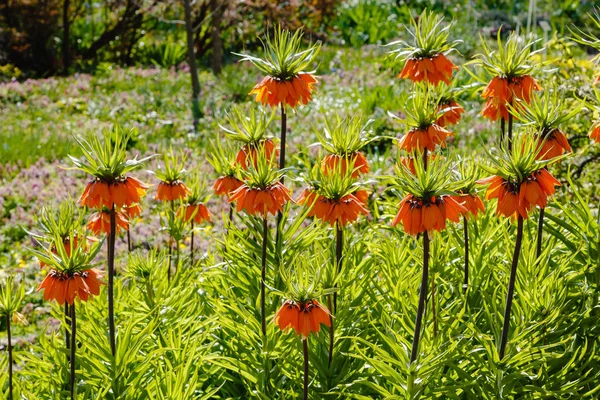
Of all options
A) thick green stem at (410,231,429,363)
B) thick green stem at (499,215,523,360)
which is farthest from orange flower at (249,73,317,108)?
thick green stem at (499,215,523,360)

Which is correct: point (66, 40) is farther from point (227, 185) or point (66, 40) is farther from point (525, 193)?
point (525, 193)

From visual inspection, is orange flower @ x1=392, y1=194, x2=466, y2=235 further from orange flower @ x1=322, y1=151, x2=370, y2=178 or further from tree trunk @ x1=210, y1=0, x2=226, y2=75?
tree trunk @ x1=210, y1=0, x2=226, y2=75

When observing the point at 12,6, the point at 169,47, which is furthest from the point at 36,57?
the point at 169,47

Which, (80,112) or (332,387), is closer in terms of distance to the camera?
(332,387)

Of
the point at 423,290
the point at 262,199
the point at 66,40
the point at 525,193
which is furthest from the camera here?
the point at 66,40

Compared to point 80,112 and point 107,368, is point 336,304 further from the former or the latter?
point 80,112

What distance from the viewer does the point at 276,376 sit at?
266 centimetres

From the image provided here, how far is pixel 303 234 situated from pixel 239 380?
0.56 m

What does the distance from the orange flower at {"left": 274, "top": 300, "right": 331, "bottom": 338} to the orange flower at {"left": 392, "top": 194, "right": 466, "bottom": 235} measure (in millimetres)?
313

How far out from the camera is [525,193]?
2025 millimetres

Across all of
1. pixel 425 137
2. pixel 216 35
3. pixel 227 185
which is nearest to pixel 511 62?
pixel 425 137

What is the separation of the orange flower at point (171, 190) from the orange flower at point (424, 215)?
1451 millimetres

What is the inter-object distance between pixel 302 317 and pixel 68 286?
676mm

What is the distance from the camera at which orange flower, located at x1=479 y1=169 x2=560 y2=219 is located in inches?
79.7
